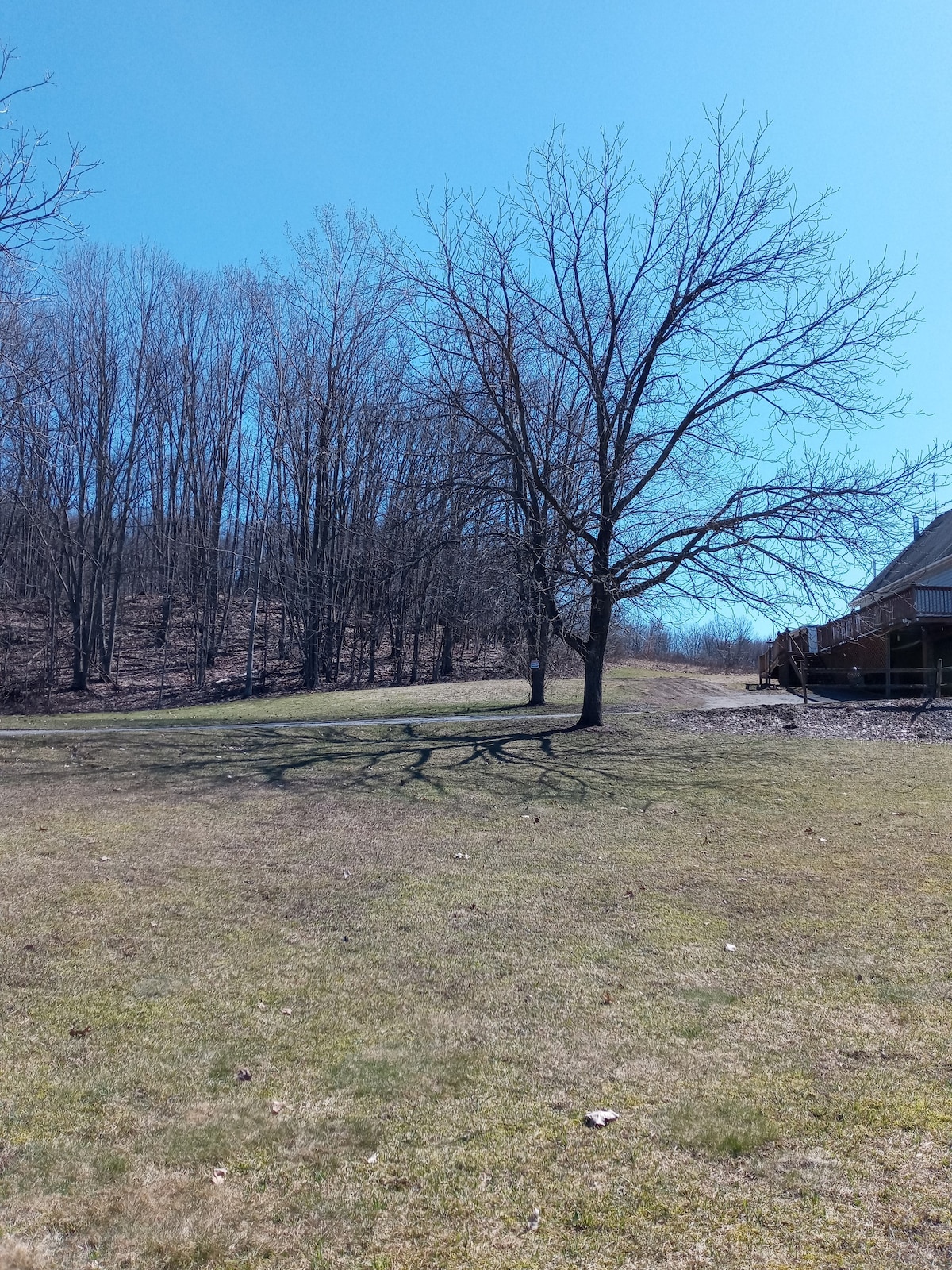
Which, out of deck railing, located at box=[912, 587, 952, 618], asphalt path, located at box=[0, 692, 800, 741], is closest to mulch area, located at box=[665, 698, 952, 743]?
asphalt path, located at box=[0, 692, 800, 741]

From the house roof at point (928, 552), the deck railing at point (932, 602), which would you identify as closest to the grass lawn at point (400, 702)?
the deck railing at point (932, 602)

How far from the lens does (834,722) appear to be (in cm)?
1616

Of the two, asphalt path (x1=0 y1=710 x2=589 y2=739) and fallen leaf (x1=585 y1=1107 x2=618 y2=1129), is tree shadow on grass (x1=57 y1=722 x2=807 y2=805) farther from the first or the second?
fallen leaf (x1=585 y1=1107 x2=618 y2=1129)

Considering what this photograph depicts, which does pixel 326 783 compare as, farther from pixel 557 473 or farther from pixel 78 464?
pixel 78 464

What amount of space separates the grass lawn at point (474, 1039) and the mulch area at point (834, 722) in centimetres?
570

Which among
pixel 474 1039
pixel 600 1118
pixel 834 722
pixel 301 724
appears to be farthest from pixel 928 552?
pixel 600 1118

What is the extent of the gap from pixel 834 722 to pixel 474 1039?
13.4 m

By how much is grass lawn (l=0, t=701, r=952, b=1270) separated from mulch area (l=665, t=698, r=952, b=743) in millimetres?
5698

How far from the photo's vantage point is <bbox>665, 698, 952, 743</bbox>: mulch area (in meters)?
15.2

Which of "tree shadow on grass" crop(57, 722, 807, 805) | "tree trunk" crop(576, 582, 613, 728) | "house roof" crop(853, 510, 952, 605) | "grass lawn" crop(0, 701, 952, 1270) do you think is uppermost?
"house roof" crop(853, 510, 952, 605)

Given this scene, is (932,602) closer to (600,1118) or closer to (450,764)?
(450,764)

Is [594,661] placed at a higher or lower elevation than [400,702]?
higher

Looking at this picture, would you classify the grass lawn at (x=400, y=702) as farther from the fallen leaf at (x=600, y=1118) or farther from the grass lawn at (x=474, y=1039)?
the fallen leaf at (x=600, y=1118)

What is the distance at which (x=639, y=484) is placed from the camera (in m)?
15.7
